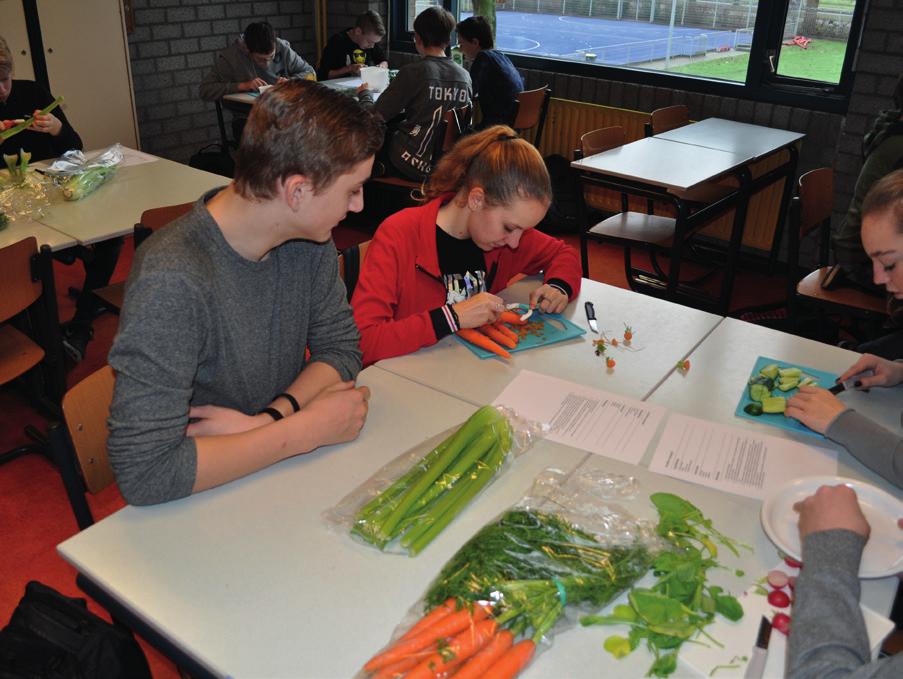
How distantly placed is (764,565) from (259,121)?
1.12 m

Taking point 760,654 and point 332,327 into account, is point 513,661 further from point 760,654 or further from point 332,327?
point 332,327

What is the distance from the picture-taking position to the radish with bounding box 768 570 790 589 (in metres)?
1.18

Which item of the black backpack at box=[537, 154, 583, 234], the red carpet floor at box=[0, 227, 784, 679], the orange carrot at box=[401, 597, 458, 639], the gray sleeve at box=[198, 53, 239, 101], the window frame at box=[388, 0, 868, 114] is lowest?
the red carpet floor at box=[0, 227, 784, 679]

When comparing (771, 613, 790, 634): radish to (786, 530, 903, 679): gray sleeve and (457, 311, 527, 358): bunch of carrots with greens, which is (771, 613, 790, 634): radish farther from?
(457, 311, 527, 358): bunch of carrots with greens

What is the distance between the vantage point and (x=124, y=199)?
310 cm

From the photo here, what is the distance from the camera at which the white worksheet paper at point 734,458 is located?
145 centimetres

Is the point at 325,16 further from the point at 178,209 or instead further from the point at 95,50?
the point at 178,209

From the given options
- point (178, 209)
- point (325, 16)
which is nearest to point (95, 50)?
point (325, 16)

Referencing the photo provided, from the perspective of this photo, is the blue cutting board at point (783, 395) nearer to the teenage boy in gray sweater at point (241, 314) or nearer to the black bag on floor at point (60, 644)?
the teenage boy in gray sweater at point (241, 314)

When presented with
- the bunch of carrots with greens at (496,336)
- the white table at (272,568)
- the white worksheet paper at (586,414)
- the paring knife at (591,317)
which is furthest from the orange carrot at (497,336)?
the white table at (272,568)

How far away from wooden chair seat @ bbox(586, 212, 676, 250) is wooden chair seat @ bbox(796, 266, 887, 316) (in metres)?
0.68

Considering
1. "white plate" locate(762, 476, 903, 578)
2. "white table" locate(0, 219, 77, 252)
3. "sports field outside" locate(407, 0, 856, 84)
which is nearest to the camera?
"white plate" locate(762, 476, 903, 578)

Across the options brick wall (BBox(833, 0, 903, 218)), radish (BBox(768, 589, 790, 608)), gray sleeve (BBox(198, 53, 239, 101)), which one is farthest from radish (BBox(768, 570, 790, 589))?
gray sleeve (BBox(198, 53, 239, 101))

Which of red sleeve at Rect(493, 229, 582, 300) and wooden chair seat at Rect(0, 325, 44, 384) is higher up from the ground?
red sleeve at Rect(493, 229, 582, 300)
